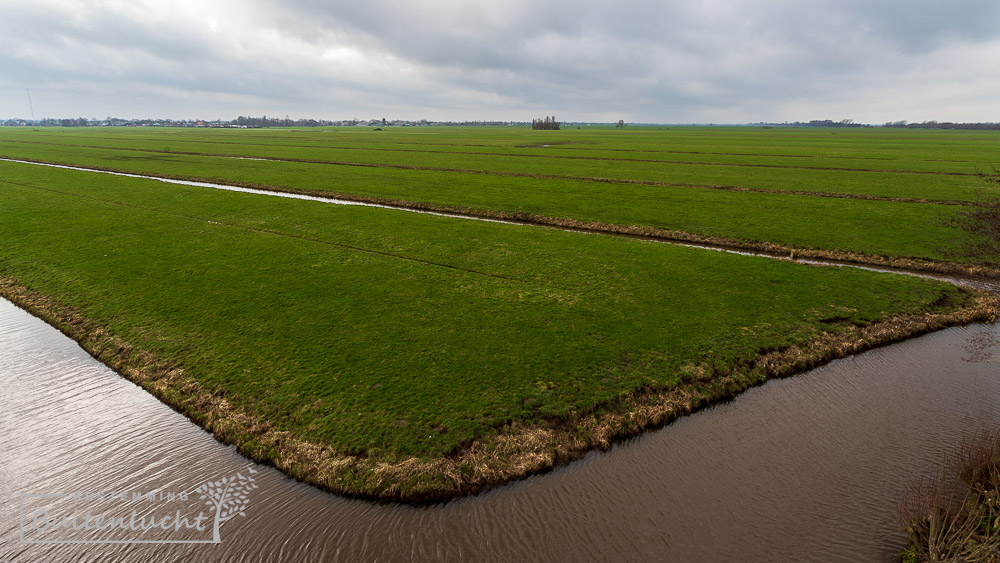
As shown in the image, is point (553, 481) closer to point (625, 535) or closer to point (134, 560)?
point (625, 535)

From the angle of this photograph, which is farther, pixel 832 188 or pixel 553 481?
pixel 832 188

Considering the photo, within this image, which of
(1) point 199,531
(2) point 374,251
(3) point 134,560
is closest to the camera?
(3) point 134,560

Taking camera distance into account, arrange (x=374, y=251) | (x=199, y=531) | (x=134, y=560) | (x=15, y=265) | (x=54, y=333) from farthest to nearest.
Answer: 1. (x=374, y=251)
2. (x=15, y=265)
3. (x=54, y=333)
4. (x=199, y=531)
5. (x=134, y=560)

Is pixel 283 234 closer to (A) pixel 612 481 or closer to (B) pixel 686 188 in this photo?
(A) pixel 612 481

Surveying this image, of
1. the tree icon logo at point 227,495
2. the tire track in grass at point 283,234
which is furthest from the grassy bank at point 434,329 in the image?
the tree icon logo at point 227,495

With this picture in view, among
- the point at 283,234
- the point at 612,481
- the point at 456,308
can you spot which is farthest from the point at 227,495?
the point at 283,234

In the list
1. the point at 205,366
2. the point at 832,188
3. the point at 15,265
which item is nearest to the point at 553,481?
the point at 205,366
